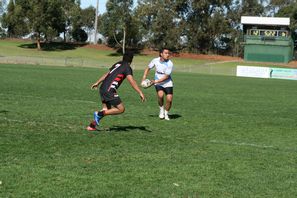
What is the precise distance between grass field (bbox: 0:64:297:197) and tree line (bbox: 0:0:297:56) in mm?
78586

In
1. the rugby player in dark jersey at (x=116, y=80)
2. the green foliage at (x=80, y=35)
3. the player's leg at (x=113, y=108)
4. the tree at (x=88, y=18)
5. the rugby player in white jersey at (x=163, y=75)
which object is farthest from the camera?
the tree at (x=88, y=18)

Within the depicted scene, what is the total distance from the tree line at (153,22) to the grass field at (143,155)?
78.6 metres

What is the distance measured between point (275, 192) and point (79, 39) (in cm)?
10625

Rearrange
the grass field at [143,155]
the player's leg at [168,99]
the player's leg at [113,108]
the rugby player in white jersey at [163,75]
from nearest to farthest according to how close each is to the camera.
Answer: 1. the grass field at [143,155]
2. the player's leg at [113,108]
3. the rugby player in white jersey at [163,75]
4. the player's leg at [168,99]

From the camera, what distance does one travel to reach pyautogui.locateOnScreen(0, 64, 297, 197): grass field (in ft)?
20.6

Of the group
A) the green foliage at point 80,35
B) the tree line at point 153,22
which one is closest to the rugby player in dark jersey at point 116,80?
the tree line at point 153,22

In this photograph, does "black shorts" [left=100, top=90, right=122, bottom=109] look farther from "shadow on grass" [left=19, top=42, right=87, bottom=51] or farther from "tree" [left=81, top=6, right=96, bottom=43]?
"tree" [left=81, top=6, right=96, bottom=43]

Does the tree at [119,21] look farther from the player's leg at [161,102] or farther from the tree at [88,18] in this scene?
the player's leg at [161,102]

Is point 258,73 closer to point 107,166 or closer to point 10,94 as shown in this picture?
point 10,94

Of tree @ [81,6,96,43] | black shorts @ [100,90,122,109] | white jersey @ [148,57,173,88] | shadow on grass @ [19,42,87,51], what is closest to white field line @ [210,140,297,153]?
black shorts @ [100,90,122,109]

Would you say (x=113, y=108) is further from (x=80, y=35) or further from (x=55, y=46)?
(x=80, y=35)

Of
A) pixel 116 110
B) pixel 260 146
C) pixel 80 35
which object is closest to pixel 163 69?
pixel 116 110

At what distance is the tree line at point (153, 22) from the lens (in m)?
93.9

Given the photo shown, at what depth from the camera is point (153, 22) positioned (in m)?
99.4
